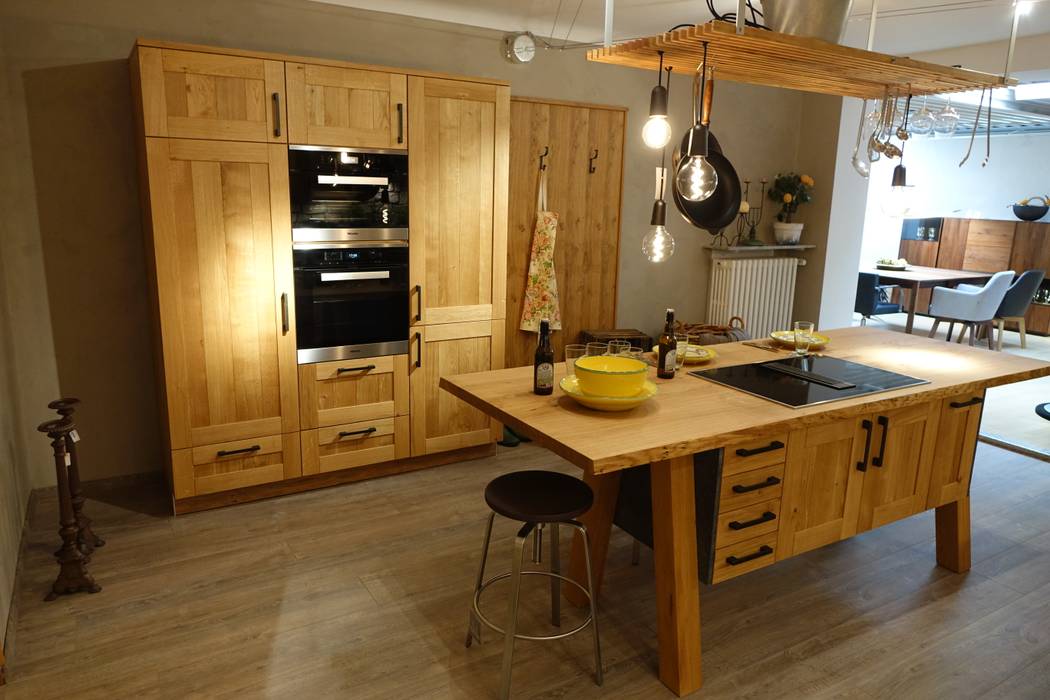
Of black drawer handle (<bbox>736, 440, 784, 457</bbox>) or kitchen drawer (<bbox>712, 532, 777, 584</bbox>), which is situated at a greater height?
black drawer handle (<bbox>736, 440, 784, 457</bbox>)

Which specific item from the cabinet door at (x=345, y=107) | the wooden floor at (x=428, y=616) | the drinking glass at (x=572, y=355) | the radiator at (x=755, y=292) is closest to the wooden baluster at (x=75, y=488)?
the wooden floor at (x=428, y=616)

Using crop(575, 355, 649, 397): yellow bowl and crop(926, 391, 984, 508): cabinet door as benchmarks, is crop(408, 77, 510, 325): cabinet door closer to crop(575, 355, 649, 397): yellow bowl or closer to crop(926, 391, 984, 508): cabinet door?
crop(575, 355, 649, 397): yellow bowl

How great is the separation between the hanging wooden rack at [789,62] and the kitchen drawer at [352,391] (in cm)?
196

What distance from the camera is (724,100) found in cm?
509

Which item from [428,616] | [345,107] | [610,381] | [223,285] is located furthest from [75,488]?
[610,381]

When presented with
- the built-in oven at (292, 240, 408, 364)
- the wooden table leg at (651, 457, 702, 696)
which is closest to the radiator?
the built-in oven at (292, 240, 408, 364)

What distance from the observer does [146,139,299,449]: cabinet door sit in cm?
306

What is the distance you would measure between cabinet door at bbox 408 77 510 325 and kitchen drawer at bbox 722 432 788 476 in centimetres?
197

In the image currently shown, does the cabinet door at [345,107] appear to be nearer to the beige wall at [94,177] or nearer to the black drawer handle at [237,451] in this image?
the beige wall at [94,177]

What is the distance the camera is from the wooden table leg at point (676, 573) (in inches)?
83.7

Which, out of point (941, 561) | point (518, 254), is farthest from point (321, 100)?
point (941, 561)

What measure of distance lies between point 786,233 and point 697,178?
359 cm

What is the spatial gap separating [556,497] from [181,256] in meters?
2.02

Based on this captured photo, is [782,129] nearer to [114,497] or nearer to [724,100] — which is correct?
[724,100]
